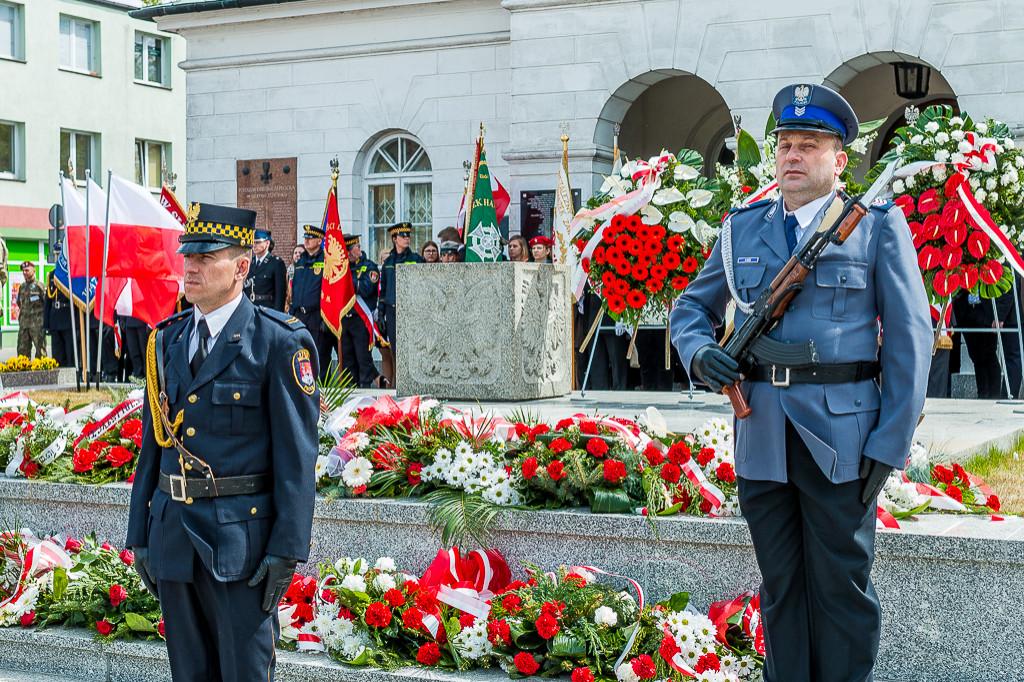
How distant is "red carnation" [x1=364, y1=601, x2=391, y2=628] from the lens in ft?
16.4

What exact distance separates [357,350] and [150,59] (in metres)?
25.1

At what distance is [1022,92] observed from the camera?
13.2 metres

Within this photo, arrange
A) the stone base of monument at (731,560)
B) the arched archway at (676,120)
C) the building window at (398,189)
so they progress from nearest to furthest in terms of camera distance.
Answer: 1. the stone base of monument at (731,560)
2. the building window at (398,189)
3. the arched archway at (676,120)

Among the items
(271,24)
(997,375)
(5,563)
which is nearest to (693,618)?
(5,563)

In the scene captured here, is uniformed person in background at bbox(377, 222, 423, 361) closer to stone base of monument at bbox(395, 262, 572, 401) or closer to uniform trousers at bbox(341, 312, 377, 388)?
uniform trousers at bbox(341, 312, 377, 388)

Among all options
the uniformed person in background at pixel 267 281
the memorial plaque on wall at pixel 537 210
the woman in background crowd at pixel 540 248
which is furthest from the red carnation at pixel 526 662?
the memorial plaque on wall at pixel 537 210

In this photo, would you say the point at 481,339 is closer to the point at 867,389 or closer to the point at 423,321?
the point at 423,321

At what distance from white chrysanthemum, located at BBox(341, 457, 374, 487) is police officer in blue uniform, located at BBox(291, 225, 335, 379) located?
8.25m

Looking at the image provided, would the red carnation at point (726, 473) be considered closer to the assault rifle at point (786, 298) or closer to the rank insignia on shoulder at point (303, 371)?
the assault rifle at point (786, 298)

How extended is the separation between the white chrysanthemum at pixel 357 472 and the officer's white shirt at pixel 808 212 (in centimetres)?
281

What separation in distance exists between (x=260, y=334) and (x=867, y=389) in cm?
179

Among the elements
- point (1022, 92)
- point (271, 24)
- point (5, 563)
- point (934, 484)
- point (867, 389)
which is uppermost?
point (271, 24)

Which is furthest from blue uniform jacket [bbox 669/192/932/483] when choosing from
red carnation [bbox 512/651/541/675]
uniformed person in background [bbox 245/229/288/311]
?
uniformed person in background [bbox 245/229/288/311]

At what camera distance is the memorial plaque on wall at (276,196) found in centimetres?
1827
